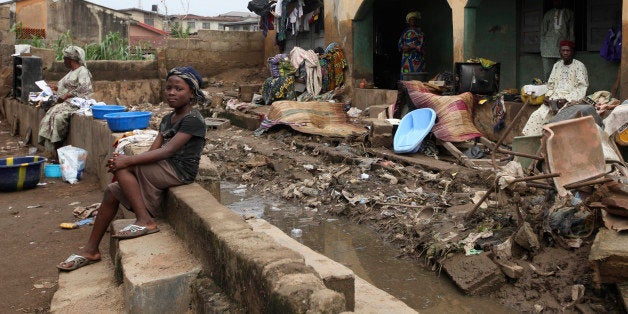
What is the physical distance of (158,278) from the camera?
3318 millimetres

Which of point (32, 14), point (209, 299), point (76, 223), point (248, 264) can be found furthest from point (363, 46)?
point (32, 14)

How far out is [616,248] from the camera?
4340 millimetres

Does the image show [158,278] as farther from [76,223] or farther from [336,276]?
[76,223]

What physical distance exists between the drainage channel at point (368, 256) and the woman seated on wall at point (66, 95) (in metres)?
2.79

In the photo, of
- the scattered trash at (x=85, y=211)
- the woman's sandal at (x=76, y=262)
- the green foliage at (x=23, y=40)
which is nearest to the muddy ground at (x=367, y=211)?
the scattered trash at (x=85, y=211)

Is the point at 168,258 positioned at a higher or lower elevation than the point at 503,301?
higher

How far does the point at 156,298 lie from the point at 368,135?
22.5 feet

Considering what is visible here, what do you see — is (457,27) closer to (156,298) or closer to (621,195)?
(621,195)

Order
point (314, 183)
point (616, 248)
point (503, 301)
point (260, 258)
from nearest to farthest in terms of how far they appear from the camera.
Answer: point (260, 258) < point (616, 248) < point (503, 301) < point (314, 183)

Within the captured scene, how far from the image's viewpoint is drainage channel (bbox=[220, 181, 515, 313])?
4.88m

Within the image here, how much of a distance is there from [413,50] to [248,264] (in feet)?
34.8

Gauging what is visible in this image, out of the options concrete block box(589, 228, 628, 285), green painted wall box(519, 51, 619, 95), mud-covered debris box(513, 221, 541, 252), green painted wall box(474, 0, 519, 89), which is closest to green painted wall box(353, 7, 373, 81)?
green painted wall box(474, 0, 519, 89)

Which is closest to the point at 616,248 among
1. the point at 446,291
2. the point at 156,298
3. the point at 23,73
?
the point at 446,291

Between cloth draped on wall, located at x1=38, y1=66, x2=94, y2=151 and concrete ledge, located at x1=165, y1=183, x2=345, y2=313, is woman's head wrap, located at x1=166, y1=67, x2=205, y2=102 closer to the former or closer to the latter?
concrete ledge, located at x1=165, y1=183, x2=345, y2=313
